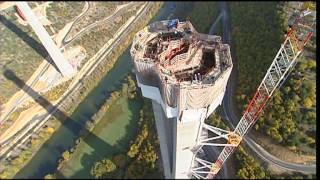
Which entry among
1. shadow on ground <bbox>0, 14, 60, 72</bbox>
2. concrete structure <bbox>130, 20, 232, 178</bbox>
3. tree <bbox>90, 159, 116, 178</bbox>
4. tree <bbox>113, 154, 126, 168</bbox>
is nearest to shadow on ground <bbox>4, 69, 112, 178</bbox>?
tree <bbox>113, 154, 126, 168</bbox>

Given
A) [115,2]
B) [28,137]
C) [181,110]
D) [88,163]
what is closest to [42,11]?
[115,2]

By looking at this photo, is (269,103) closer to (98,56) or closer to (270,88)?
(270,88)

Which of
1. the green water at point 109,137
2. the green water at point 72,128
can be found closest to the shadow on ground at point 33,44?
the green water at point 72,128

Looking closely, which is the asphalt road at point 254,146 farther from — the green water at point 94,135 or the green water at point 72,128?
the green water at point 72,128

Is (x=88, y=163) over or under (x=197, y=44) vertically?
under

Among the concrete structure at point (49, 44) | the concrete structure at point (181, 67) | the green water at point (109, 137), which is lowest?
the green water at point (109, 137)

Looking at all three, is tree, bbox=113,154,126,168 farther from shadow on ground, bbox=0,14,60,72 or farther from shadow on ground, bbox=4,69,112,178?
shadow on ground, bbox=0,14,60,72

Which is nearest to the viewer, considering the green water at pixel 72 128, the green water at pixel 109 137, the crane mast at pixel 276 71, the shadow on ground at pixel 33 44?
the crane mast at pixel 276 71
